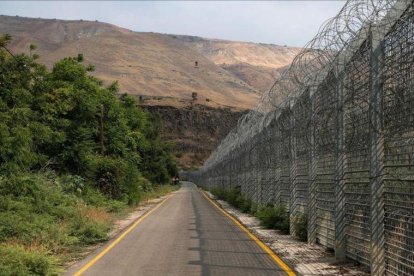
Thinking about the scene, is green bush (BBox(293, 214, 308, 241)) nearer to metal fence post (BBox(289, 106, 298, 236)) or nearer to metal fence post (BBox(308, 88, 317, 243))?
metal fence post (BBox(308, 88, 317, 243))

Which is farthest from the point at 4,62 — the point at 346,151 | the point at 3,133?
the point at 346,151

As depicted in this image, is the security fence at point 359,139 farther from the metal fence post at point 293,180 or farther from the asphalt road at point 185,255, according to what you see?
the asphalt road at point 185,255

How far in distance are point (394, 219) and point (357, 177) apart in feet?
7.76

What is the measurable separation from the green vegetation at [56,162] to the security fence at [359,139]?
5.87 m

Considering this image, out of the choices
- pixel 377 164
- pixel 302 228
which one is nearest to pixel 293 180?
pixel 302 228

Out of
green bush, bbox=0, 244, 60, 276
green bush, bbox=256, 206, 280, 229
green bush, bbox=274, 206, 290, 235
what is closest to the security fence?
green bush, bbox=274, 206, 290, 235

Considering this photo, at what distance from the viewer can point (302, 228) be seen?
1608 centimetres

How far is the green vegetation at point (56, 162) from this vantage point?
1382 centimetres

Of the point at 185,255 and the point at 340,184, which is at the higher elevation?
the point at 340,184

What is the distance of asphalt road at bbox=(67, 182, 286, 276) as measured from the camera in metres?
11.3

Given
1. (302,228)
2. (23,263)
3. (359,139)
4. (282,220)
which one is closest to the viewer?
(23,263)

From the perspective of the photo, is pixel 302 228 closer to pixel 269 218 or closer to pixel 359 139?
pixel 269 218

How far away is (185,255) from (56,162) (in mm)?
15103

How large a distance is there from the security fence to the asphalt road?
1.80 meters
